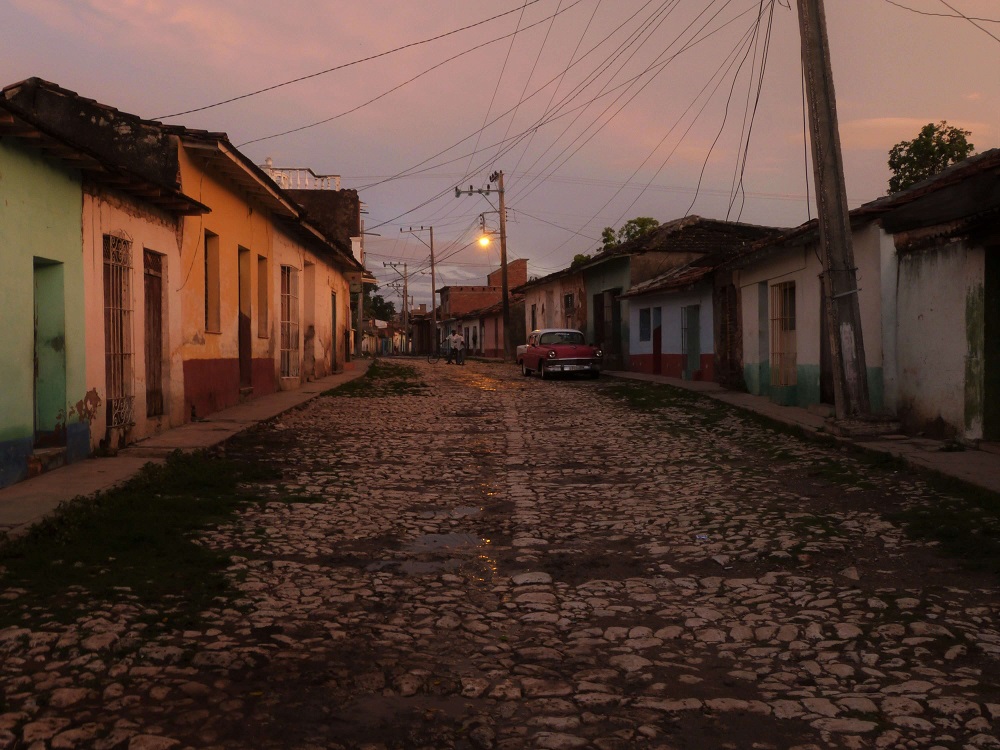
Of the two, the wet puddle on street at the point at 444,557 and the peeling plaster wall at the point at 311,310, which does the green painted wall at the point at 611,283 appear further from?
the wet puddle on street at the point at 444,557

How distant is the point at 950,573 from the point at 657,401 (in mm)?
11821

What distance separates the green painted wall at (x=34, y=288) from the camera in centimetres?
A: 751

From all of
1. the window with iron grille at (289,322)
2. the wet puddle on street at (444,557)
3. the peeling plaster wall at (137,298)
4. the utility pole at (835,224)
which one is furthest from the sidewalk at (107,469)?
the utility pole at (835,224)

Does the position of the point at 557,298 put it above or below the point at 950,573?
above

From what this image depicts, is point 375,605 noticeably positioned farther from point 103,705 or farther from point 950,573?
point 950,573

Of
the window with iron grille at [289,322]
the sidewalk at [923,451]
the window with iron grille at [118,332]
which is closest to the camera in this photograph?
the sidewalk at [923,451]

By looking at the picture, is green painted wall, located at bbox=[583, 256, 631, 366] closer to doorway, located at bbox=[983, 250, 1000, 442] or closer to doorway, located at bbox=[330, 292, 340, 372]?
doorway, located at bbox=[330, 292, 340, 372]

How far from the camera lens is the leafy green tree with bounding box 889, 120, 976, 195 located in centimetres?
2591

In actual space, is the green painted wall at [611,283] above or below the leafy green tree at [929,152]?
below

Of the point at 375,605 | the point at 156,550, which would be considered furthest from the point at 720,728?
the point at 156,550

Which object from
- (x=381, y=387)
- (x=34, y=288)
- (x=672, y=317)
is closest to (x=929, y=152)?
(x=672, y=317)

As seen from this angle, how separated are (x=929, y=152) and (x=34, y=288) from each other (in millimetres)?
25103

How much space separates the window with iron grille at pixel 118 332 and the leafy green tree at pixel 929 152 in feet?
73.6

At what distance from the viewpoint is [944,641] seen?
3994mm
